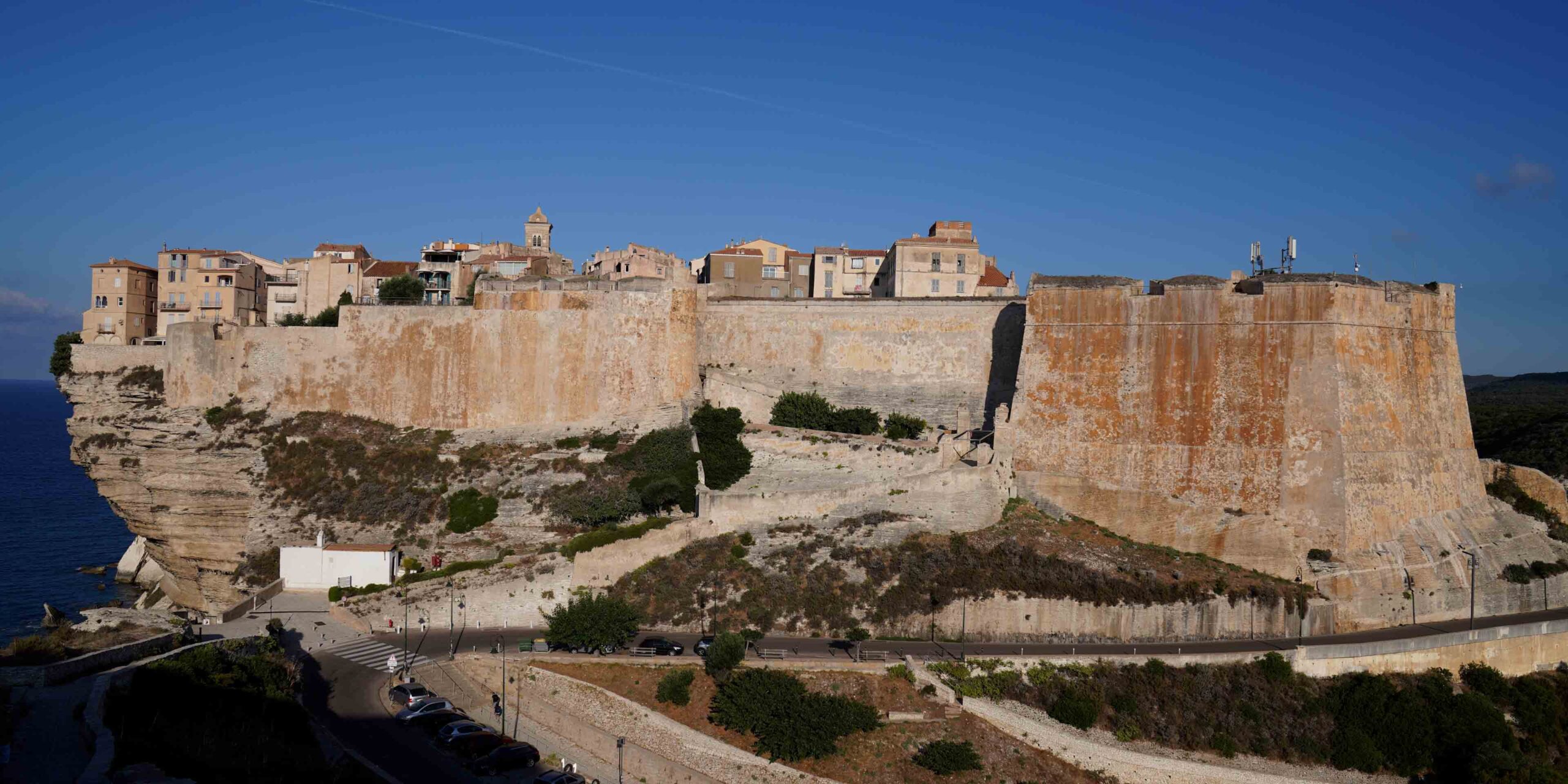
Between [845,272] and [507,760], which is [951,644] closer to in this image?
[507,760]

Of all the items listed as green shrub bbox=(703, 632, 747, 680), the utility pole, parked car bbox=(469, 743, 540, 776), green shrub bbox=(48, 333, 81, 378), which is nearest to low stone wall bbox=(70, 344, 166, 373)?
green shrub bbox=(48, 333, 81, 378)

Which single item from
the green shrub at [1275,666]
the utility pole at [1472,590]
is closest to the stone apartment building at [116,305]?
the green shrub at [1275,666]

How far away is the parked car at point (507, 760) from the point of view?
23.9m

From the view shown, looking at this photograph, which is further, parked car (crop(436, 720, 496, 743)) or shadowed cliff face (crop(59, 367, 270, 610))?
shadowed cliff face (crop(59, 367, 270, 610))

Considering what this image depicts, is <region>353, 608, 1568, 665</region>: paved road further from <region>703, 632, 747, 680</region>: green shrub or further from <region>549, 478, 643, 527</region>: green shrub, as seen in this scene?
<region>549, 478, 643, 527</region>: green shrub

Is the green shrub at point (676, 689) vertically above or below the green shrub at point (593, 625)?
below

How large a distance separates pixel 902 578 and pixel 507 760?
39.4ft

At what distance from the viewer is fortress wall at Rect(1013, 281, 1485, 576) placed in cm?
3216

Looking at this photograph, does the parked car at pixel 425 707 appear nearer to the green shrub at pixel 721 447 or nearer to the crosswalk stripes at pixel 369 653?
the crosswalk stripes at pixel 369 653

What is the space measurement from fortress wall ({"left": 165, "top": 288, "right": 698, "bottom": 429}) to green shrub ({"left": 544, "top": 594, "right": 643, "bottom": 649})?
12.7 metres

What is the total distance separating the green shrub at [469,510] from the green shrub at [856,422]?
12.4m

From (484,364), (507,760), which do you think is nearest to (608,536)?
(507,760)

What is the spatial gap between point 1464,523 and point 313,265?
5237 centimetres

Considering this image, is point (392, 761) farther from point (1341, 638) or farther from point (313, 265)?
point (313, 265)
